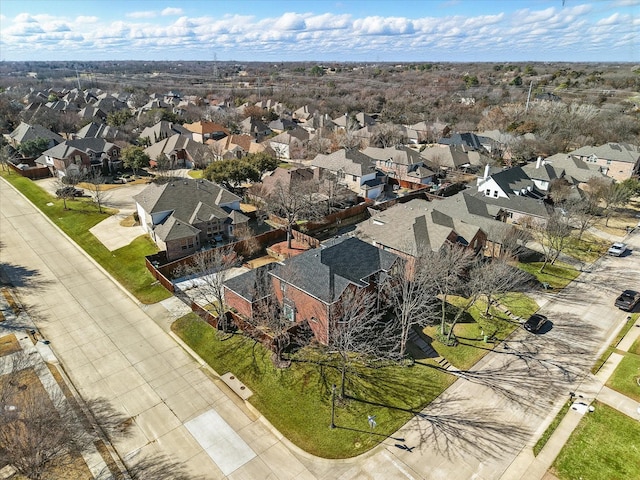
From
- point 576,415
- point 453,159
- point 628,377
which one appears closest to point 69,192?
point 576,415

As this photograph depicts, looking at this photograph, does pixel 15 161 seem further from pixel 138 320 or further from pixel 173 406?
pixel 173 406

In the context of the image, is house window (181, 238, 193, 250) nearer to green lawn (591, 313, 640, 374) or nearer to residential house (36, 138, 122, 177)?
residential house (36, 138, 122, 177)

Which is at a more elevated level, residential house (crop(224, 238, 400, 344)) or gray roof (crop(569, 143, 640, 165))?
gray roof (crop(569, 143, 640, 165))

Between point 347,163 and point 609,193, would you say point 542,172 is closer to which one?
point 609,193

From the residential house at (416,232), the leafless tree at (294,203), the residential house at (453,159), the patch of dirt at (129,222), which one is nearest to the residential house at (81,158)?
the patch of dirt at (129,222)

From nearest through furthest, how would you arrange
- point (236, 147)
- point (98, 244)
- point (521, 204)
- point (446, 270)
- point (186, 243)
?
point (446, 270), point (186, 243), point (98, 244), point (521, 204), point (236, 147)

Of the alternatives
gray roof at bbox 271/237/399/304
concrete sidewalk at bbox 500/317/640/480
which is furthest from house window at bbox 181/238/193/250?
concrete sidewalk at bbox 500/317/640/480
